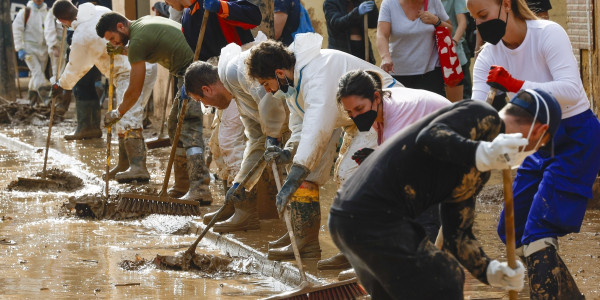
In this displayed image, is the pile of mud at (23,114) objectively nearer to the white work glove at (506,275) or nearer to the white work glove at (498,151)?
the white work glove at (506,275)

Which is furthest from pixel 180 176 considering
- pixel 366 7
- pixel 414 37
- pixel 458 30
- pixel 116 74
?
pixel 458 30

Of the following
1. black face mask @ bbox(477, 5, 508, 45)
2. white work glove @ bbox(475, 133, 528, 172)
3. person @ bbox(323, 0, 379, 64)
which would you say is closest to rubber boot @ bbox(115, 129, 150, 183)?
person @ bbox(323, 0, 379, 64)

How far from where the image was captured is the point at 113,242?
7.50 m

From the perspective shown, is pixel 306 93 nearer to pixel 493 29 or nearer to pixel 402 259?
pixel 493 29

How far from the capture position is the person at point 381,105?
464 centimetres

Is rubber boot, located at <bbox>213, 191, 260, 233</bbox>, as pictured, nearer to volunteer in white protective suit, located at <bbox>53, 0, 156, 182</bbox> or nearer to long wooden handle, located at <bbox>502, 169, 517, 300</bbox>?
volunteer in white protective suit, located at <bbox>53, 0, 156, 182</bbox>

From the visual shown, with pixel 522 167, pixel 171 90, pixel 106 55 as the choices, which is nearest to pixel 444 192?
pixel 522 167

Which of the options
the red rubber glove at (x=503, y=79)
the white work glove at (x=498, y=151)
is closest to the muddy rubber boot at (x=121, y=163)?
the red rubber glove at (x=503, y=79)

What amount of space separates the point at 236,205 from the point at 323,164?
4.39ft

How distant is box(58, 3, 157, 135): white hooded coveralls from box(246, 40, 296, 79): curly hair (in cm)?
452

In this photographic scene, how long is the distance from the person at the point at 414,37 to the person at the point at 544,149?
10.5 feet

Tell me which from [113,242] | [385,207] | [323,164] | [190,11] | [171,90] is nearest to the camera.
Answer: [385,207]

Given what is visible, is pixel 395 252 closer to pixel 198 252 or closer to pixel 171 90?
pixel 198 252

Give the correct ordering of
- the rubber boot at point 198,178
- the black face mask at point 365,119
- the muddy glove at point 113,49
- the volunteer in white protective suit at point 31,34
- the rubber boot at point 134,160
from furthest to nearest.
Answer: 1. the volunteer in white protective suit at point 31,34
2. the rubber boot at point 134,160
3. the muddy glove at point 113,49
4. the rubber boot at point 198,178
5. the black face mask at point 365,119
